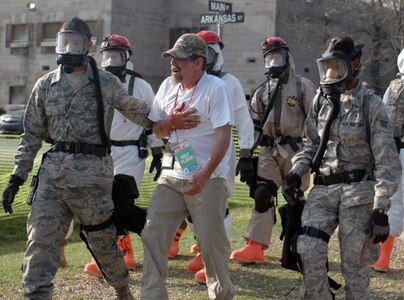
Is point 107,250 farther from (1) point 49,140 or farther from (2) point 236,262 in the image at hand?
(2) point 236,262

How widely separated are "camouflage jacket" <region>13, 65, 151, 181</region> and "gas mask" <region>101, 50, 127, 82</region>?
1.70 m

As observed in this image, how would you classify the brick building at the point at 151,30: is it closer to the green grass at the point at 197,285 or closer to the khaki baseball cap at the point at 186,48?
the green grass at the point at 197,285

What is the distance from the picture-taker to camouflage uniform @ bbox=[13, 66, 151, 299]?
616 cm

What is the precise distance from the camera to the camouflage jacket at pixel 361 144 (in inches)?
232

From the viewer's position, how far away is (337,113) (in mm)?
6125

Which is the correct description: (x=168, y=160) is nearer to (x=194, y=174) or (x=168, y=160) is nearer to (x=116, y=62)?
(x=194, y=174)

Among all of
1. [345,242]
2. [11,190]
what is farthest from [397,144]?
[11,190]

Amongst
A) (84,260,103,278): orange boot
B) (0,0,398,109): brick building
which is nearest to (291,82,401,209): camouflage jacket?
(84,260,103,278): orange boot

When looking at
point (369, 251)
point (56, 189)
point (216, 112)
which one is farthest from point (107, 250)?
point (369, 251)

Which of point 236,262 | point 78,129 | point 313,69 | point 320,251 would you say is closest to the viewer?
point 320,251

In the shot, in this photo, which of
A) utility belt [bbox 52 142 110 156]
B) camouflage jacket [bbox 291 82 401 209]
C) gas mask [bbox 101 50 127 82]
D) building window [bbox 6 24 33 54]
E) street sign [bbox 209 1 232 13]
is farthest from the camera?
building window [bbox 6 24 33 54]

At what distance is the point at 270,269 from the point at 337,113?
269 cm

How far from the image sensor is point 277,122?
28.0 feet

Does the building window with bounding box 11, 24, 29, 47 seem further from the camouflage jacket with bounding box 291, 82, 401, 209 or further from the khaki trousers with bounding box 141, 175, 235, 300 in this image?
the camouflage jacket with bounding box 291, 82, 401, 209
